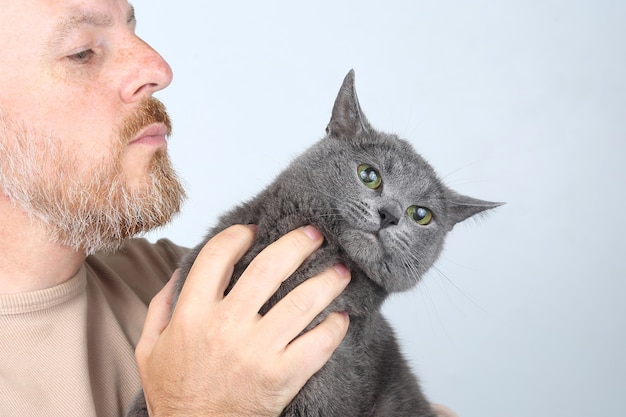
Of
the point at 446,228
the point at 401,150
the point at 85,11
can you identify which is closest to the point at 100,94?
the point at 85,11

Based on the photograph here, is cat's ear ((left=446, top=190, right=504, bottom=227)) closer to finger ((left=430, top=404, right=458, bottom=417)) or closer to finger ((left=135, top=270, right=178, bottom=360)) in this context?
finger ((left=430, top=404, right=458, bottom=417))

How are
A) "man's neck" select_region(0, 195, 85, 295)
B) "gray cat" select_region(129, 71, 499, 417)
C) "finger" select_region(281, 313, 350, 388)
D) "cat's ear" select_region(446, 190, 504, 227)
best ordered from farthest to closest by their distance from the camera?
"cat's ear" select_region(446, 190, 504, 227)
"man's neck" select_region(0, 195, 85, 295)
"gray cat" select_region(129, 71, 499, 417)
"finger" select_region(281, 313, 350, 388)

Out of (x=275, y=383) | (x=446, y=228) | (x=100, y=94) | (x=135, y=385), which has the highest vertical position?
(x=446, y=228)

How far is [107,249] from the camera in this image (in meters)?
1.31

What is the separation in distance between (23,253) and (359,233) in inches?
26.1

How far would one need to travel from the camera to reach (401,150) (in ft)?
4.31

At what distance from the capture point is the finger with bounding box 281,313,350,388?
1022mm

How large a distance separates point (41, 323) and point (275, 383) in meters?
0.53

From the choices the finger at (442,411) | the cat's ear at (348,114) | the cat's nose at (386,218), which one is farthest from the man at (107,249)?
the finger at (442,411)

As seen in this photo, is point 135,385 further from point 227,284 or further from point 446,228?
point 446,228

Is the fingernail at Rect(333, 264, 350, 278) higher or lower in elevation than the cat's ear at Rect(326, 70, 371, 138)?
lower

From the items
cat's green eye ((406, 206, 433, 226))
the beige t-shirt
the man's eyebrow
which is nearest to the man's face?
the man's eyebrow

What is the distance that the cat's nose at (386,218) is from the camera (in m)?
1.16

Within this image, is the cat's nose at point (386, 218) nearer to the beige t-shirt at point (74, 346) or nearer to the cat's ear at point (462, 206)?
the cat's ear at point (462, 206)
